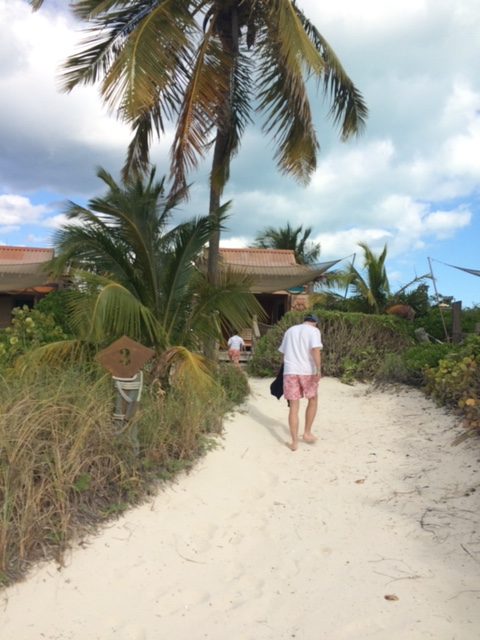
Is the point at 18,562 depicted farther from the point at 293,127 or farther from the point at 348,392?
the point at 293,127

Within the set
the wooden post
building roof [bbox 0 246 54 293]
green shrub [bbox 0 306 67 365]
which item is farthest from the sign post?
building roof [bbox 0 246 54 293]

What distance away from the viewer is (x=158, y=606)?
3.13m

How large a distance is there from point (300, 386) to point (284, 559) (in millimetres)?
2394

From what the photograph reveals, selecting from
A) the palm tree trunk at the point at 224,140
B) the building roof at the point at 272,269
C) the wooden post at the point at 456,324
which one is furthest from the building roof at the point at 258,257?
the wooden post at the point at 456,324

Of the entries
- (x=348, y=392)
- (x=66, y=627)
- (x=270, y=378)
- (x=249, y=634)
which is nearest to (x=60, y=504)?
(x=66, y=627)

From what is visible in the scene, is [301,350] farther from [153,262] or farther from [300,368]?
[153,262]

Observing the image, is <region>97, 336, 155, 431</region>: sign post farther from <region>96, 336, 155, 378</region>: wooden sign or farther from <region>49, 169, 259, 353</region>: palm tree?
<region>49, 169, 259, 353</region>: palm tree

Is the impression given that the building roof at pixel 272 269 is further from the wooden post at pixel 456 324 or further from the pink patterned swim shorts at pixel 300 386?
the pink patterned swim shorts at pixel 300 386

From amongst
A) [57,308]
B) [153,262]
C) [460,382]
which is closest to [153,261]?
[153,262]

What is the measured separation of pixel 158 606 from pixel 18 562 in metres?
0.91

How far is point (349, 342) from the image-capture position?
930 centimetres

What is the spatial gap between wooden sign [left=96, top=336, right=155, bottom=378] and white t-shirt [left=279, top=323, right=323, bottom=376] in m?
1.79

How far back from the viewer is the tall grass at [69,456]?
3.40 metres

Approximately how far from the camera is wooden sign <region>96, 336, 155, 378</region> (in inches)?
181
